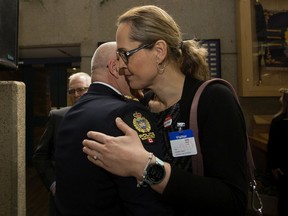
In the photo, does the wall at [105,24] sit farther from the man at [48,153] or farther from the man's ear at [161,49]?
the man's ear at [161,49]

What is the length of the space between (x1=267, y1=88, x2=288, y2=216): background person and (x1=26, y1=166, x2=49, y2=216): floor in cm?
285

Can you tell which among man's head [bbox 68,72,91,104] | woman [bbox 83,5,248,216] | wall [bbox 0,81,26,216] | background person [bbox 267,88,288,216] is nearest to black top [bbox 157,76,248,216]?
woman [bbox 83,5,248,216]

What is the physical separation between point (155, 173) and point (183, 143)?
0.66 ft

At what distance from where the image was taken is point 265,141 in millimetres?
3619

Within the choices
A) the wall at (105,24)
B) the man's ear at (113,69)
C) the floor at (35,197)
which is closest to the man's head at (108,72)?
the man's ear at (113,69)

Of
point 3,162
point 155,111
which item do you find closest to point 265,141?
point 155,111

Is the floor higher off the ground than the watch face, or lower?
lower

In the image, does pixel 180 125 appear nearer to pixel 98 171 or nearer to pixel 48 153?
pixel 98 171

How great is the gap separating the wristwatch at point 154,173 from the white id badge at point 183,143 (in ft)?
0.52

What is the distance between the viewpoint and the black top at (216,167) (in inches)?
40.8

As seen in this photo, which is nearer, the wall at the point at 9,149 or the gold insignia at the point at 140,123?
the gold insignia at the point at 140,123

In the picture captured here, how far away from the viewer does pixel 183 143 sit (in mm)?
1147

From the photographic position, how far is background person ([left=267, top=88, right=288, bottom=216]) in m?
2.95

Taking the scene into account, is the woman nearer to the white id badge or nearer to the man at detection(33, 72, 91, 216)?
the white id badge
